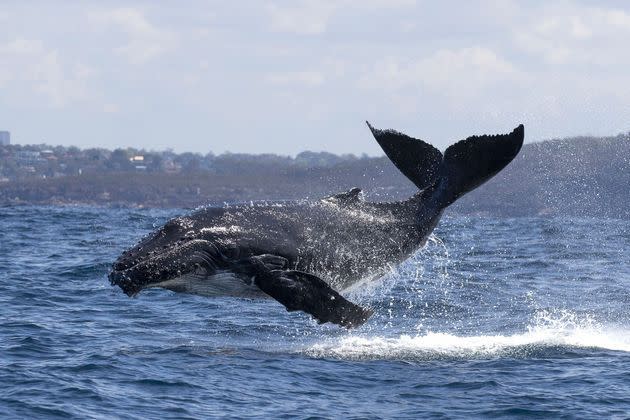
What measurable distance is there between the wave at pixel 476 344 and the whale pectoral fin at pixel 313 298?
1.96 metres

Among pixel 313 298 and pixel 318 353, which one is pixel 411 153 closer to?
pixel 318 353

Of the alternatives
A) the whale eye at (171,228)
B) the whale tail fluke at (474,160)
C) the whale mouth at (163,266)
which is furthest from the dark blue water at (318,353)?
the whale eye at (171,228)

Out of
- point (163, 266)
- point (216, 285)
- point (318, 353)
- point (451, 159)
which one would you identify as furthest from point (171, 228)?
point (451, 159)

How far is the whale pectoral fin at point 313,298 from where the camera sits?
651 inches

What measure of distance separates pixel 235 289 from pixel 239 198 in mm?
171835

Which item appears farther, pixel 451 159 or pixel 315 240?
pixel 451 159

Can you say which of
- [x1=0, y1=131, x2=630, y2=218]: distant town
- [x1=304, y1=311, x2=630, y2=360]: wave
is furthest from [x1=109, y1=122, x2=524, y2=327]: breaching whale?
[x1=0, y1=131, x2=630, y2=218]: distant town

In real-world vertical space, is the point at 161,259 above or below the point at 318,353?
above

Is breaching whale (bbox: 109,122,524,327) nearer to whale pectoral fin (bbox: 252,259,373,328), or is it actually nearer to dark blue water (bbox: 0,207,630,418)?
whale pectoral fin (bbox: 252,259,373,328)

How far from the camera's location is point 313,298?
16547 mm

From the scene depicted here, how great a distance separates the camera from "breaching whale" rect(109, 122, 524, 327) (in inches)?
655

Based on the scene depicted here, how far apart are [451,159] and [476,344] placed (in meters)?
3.34

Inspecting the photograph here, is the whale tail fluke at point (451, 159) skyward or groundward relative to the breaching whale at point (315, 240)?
skyward

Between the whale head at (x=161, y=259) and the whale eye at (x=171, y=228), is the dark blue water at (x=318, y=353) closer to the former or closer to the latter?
the whale head at (x=161, y=259)
